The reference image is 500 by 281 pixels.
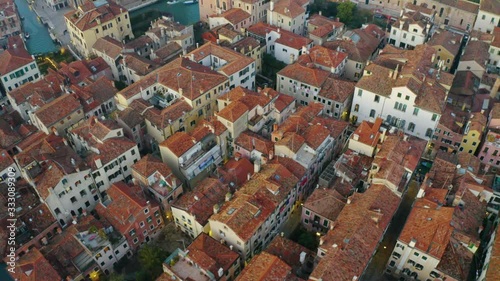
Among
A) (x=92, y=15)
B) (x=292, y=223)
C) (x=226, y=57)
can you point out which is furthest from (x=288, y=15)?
(x=292, y=223)

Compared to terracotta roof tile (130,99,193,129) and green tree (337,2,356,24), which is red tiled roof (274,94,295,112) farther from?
green tree (337,2,356,24)

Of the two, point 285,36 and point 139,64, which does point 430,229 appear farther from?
point 139,64

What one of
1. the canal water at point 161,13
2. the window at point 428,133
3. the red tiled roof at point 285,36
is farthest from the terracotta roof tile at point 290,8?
the window at point 428,133

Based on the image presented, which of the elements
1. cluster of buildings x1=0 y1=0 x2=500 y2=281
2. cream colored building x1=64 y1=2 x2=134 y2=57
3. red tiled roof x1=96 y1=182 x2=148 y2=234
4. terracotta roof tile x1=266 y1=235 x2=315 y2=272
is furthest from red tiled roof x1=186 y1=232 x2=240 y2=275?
cream colored building x1=64 y1=2 x2=134 y2=57

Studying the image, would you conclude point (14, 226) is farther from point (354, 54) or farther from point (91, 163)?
point (354, 54)

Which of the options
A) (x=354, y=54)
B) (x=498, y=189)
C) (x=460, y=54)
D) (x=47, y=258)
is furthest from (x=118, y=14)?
(x=498, y=189)
